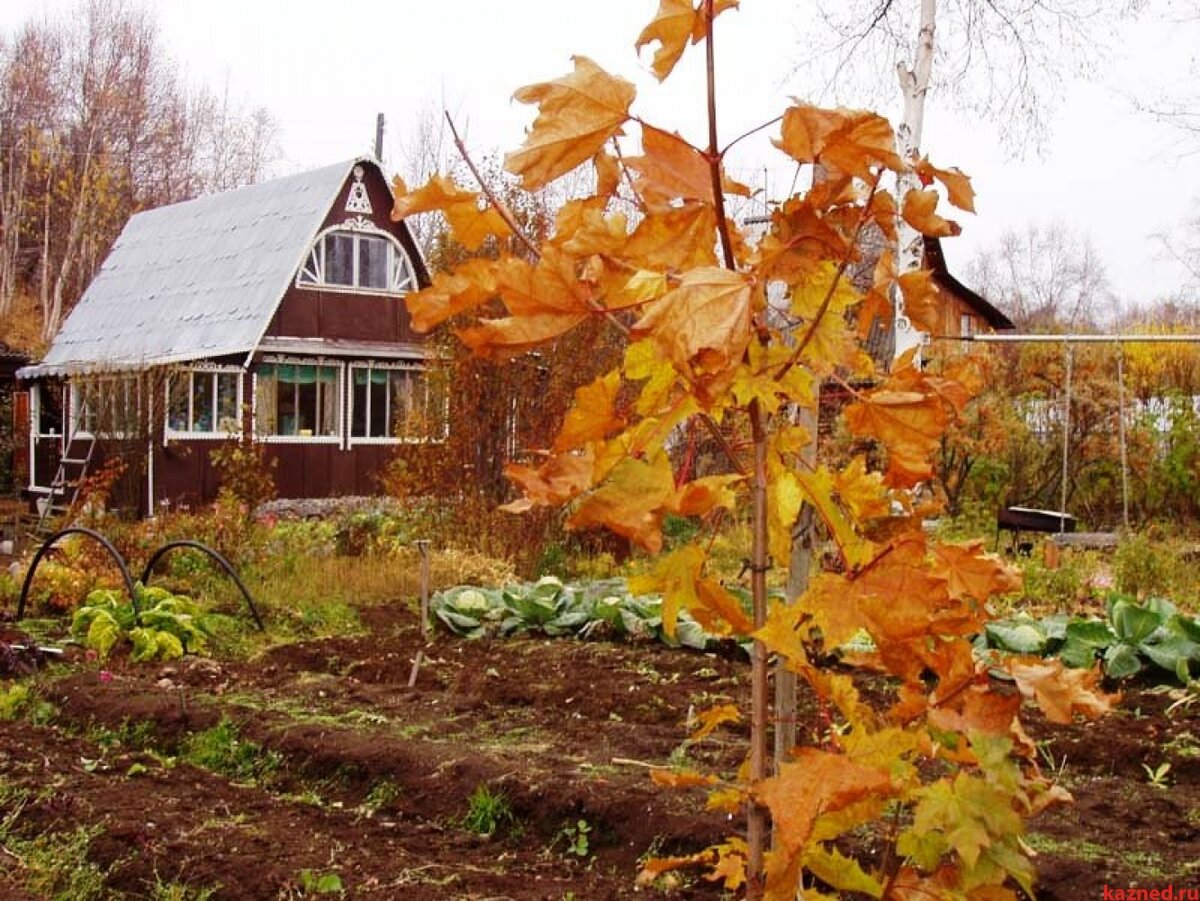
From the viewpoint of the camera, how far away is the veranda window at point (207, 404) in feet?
58.4

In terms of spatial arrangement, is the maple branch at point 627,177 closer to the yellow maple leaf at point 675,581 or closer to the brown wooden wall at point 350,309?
the yellow maple leaf at point 675,581

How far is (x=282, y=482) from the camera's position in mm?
18719

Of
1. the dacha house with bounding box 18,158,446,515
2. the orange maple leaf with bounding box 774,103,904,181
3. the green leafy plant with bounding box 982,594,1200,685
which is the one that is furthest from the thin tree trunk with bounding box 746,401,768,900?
the dacha house with bounding box 18,158,446,515

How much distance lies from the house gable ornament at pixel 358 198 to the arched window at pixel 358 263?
1.07 ft

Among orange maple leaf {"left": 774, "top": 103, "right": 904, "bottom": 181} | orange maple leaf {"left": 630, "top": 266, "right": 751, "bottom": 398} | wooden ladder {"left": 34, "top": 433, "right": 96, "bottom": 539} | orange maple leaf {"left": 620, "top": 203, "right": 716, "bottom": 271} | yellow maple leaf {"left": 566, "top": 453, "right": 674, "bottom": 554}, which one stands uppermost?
orange maple leaf {"left": 774, "top": 103, "right": 904, "bottom": 181}

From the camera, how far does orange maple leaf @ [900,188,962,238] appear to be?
157 centimetres

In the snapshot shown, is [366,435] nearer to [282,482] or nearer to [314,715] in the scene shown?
[282,482]

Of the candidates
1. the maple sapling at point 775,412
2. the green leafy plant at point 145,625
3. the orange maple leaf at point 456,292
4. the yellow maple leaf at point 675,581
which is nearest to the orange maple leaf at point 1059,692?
the maple sapling at point 775,412

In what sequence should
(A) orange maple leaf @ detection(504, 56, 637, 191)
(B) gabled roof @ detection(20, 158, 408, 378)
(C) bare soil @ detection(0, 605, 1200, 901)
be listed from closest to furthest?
1. (A) orange maple leaf @ detection(504, 56, 637, 191)
2. (C) bare soil @ detection(0, 605, 1200, 901)
3. (B) gabled roof @ detection(20, 158, 408, 378)

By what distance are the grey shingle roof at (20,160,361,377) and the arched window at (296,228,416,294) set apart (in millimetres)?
502

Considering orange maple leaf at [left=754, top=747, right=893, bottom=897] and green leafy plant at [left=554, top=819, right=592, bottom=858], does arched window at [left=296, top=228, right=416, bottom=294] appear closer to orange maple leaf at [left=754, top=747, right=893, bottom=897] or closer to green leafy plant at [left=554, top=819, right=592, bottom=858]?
green leafy plant at [left=554, top=819, right=592, bottom=858]

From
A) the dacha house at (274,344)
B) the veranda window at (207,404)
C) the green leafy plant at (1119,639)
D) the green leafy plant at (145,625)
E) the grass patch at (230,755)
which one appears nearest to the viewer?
the grass patch at (230,755)

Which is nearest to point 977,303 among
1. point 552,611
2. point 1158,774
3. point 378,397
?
point 378,397

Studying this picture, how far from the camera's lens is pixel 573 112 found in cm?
139
